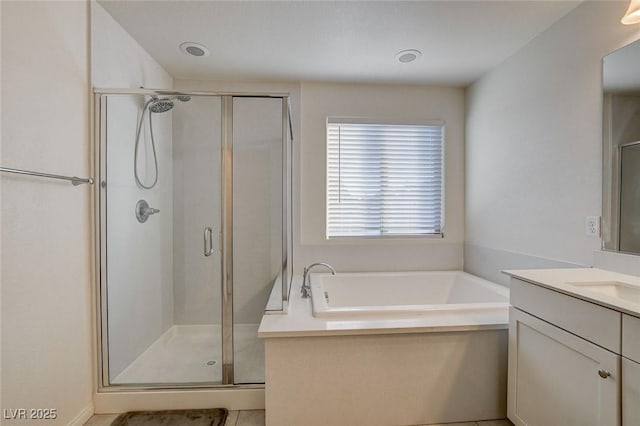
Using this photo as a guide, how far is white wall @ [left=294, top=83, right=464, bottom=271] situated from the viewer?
270cm

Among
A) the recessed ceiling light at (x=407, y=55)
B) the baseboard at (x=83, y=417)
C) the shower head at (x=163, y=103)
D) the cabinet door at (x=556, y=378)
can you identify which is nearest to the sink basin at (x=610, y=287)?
the cabinet door at (x=556, y=378)

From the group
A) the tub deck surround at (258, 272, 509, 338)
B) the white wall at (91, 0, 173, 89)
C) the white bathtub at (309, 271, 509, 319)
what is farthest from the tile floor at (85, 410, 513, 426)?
the white wall at (91, 0, 173, 89)

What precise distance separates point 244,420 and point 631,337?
1771mm

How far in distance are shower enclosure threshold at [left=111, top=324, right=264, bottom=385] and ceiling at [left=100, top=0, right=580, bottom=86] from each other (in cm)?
194

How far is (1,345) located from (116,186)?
101 centimetres

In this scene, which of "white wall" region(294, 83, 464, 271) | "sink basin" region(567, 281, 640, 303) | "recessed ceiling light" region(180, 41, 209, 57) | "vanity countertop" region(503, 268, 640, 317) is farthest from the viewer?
"white wall" region(294, 83, 464, 271)

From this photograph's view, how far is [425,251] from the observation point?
110 inches

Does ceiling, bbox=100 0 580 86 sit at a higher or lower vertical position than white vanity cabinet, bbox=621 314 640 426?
higher

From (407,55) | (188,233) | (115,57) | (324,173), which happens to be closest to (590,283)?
(407,55)

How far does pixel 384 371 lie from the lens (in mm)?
1545

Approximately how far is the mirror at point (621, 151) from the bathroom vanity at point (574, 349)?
8.5 inches

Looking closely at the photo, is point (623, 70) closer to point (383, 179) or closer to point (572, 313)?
point (572, 313)

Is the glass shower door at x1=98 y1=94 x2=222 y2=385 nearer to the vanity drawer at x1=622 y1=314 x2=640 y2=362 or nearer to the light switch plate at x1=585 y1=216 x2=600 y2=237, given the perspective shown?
the vanity drawer at x1=622 y1=314 x2=640 y2=362

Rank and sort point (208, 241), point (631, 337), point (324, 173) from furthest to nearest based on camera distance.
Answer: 1. point (324, 173)
2. point (208, 241)
3. point (631, 337)
